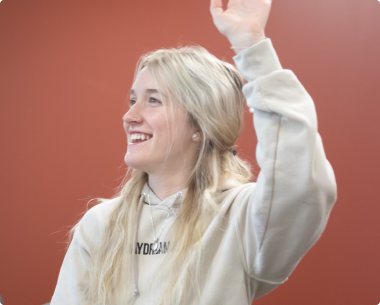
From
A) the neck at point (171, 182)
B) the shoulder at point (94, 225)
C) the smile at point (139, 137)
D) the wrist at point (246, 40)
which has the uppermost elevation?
the wrist at point (246, 40)

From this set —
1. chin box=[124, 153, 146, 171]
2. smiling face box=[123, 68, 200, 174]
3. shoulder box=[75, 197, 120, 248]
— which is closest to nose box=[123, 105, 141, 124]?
Result: smiling face box=[123, 68, 200, 174]

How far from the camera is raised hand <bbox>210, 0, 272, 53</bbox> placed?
0.90m

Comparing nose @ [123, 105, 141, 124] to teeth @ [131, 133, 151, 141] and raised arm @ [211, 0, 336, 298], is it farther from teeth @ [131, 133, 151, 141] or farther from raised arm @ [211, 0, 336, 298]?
raised arm @ [211, 0, 336, 298]

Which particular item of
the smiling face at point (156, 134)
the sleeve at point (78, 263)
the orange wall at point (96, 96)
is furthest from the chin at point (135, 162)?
the orange wall at point (96, 96)

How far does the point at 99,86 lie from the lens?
2.27 m

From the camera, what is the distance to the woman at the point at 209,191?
2.81 feet

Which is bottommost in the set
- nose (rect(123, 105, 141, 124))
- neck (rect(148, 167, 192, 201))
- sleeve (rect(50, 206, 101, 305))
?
sleeve (rect(50, 206, 101, 305))

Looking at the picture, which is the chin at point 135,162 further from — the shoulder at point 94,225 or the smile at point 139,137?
the shoulder at point 94,225

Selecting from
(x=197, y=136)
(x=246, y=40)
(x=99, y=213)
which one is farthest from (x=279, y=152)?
(x=99, y=213)

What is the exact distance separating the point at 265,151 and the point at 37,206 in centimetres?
169

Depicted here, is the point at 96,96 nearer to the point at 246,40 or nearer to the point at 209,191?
the point at 209,191

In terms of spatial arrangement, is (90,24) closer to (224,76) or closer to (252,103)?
(224,76)

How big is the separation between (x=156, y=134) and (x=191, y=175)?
16 centimetres

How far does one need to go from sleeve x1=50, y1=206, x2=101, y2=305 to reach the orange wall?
88cm
